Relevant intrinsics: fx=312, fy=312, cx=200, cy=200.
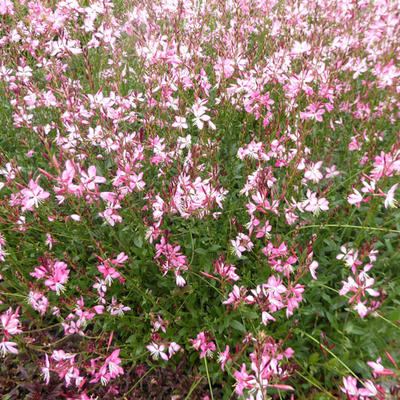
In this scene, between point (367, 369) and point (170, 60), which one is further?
point (170, 60)

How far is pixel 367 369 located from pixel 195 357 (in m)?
1.02

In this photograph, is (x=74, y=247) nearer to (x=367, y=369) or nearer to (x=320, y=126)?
(x=367, y=369)

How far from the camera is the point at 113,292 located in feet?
7.11

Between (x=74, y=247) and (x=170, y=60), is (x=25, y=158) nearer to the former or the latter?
(x=74, y=247)

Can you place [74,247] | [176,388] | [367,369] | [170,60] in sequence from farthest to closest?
[74,247] < [170,60] < [176,388] < [367,369]

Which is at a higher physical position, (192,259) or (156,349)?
(192,259)

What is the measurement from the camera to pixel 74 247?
2.30 m

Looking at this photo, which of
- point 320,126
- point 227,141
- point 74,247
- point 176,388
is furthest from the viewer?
point 320,126

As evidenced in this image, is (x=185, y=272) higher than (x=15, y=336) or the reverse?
higher

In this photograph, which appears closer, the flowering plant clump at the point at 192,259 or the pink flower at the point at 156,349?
the flowering plant clump at the point at 192,259

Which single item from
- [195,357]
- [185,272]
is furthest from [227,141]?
[195,357]

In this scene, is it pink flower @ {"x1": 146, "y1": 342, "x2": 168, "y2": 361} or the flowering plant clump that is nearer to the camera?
the flowering plant clump

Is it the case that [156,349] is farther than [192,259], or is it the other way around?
[192,259]

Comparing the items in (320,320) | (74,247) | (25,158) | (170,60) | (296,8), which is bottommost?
(320,320)
